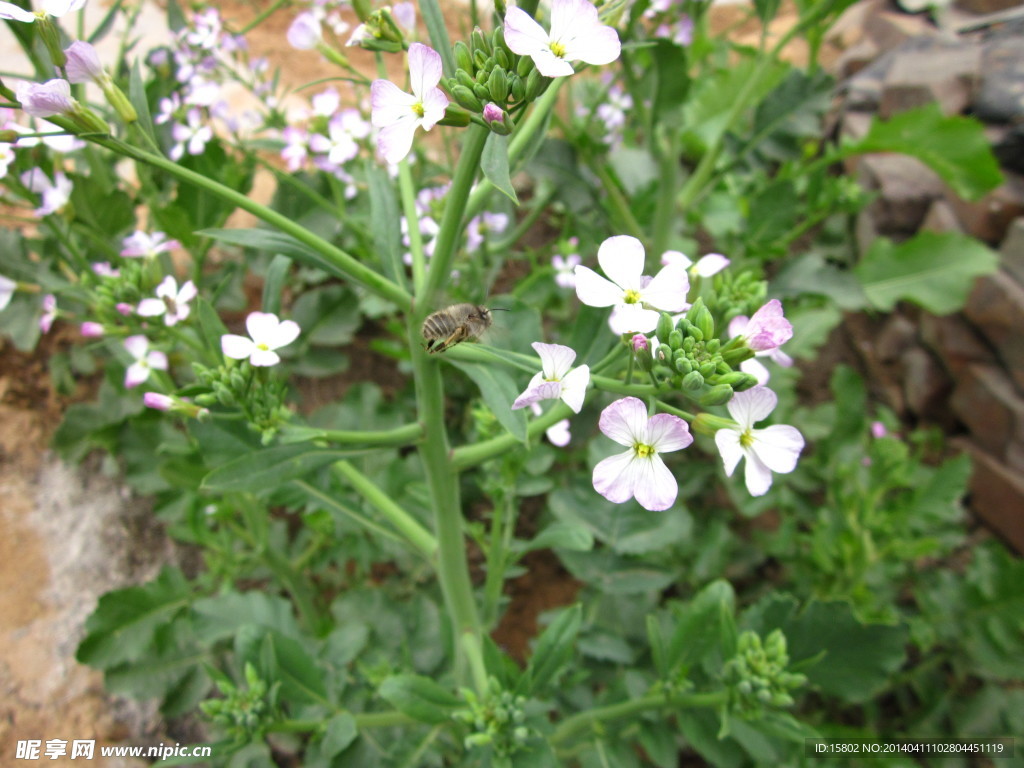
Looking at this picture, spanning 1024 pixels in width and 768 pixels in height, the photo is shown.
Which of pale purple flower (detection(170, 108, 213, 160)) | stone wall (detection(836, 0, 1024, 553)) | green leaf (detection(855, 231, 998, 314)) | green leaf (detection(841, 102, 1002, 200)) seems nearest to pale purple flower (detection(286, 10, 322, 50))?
pale purple flower (detection(170, 108, 213, 160))

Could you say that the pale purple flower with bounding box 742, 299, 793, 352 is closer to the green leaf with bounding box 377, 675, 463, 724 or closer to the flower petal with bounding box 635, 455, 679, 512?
the flower petal with bounding box 635, 455, 679, 512

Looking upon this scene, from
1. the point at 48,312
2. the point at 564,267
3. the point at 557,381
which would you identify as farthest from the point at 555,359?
the point at 48,312

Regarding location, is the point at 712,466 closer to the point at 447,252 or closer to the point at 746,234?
the point at 746,234

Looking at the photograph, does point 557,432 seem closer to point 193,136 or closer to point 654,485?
point 654,485

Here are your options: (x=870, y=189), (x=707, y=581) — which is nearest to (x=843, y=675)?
(x=707, y=581)

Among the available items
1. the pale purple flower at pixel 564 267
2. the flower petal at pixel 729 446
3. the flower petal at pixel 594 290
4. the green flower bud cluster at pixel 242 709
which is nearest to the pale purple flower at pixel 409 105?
the flower petal at pixel 594 290
